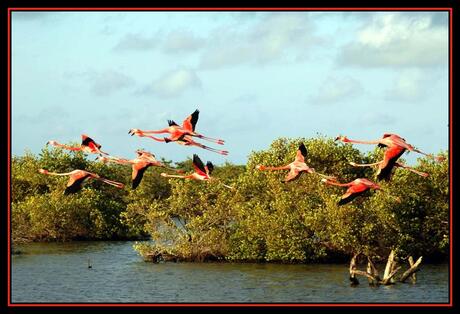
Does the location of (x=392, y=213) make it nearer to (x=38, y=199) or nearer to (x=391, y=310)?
(x=391, y=310)

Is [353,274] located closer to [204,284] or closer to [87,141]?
[204,284]

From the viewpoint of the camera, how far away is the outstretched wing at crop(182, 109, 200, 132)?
18.4 m

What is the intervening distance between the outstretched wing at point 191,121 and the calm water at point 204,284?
48.3 ft

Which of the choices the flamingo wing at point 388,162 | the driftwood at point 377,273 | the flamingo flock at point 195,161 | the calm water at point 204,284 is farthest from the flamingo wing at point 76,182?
the driftwood at point 377,273

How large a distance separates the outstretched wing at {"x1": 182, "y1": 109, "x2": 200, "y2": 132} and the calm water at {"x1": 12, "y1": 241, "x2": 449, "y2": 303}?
1471cm

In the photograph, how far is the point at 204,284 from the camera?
3588 cm

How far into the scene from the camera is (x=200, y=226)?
39.9 metres

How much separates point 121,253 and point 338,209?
1528 cm

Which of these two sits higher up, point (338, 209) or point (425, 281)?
point (338, 209)

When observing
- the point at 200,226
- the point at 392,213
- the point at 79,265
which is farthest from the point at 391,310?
the point at 79,265

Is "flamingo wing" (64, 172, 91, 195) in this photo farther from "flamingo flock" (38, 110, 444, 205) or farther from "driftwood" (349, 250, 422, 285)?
"driftwood" (349, 250, 422, 285)

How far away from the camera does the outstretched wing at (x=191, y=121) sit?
1841cm

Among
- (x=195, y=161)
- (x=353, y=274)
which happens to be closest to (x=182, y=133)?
(x=195, y=161)

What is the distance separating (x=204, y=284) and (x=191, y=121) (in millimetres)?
18064
